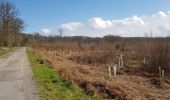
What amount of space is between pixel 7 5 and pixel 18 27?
1236 centimetres

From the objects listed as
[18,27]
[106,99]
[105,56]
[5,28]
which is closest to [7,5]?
[5,28]

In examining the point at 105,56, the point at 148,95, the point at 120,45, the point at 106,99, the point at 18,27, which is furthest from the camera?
the point at 18,27

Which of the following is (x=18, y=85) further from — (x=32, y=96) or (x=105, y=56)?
(x=105, y=56)

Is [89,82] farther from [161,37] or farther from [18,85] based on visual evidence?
[161,37]

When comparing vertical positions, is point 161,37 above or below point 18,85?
above

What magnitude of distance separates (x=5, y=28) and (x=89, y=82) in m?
56.1

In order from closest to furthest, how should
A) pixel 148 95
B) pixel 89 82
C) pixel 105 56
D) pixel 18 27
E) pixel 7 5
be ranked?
pixel 148 95, pixel 89 82, pixel 105 56, pixel 7 5, pixel 18 27

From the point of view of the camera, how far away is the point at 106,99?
9859mm

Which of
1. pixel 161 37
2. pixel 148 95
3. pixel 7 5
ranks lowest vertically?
pixel 148 95

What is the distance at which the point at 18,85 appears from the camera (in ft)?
44.2

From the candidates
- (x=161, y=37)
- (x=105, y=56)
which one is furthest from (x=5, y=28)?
(x=161, y=37)

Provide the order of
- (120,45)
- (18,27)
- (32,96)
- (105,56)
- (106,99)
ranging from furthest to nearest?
(18,27) < (120,45) < (105,56) < (32,96) < (106,99)

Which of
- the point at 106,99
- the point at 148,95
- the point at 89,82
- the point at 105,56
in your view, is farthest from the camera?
the point at 105,56

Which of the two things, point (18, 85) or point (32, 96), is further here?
point (18, 85)
